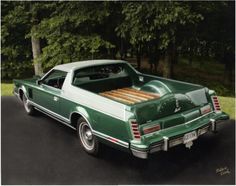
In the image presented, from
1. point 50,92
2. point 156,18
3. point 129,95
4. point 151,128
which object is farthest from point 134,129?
point 156,18

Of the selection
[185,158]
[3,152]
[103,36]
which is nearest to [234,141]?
[185,158]

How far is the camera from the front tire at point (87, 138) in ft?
17.7

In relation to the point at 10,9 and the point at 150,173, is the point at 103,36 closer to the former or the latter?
the point at 10,9

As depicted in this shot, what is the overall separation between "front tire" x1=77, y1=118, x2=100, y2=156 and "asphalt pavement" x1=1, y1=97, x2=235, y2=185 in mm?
116

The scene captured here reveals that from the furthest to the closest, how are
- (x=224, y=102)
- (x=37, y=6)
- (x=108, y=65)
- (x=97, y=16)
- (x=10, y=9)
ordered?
(x=10, y=9) < (x=37, y=6) < (x=97, y=16) < (x=224, y=102) < (x=108, y=65)

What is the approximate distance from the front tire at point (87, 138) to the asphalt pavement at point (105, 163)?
0.38 feet

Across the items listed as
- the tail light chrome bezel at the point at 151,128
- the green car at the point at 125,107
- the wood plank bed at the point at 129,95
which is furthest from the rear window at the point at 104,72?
the tail light chrome bezel at the point at 151,128

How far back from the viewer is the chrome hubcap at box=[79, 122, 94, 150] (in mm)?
5571

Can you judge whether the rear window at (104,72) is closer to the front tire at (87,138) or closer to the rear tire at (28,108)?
the front tire at (87,138)

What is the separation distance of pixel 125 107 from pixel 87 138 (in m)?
1.35

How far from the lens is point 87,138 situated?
222 inches

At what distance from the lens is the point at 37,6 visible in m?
14.2

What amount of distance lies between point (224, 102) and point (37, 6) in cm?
993

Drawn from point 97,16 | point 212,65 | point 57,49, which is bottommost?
point 212,65
